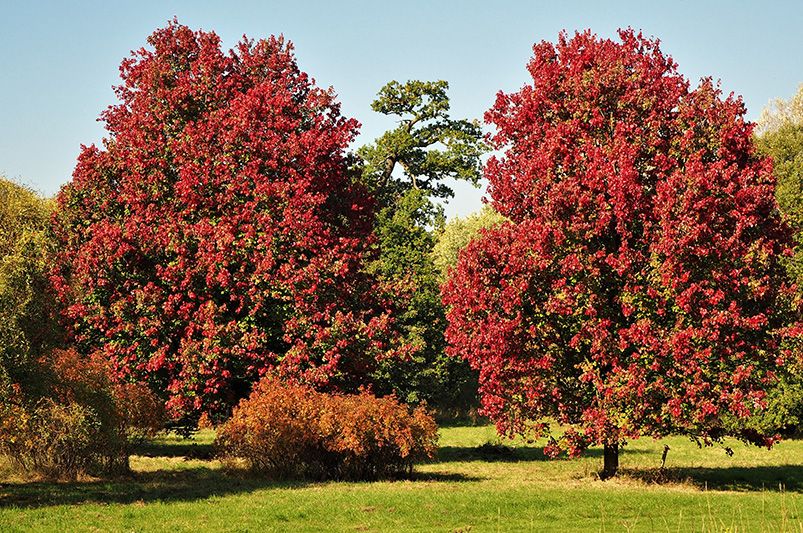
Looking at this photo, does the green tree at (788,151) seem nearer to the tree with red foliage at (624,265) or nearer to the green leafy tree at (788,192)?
the green leafy tree at (788,192)

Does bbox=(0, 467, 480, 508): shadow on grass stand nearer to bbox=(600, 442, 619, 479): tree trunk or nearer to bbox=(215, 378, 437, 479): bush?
bbox=(215, 378, 437, 479): bush

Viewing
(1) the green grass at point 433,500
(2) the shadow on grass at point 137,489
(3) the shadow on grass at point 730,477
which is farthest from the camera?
(3) the shadow on grass at point 730,477

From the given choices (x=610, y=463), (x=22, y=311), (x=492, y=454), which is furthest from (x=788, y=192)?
(x=22, y=311)

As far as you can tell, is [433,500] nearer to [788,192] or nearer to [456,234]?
[788,192]

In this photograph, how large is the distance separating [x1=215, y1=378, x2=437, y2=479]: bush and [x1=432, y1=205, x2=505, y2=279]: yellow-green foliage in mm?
46278

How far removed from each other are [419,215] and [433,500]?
35.0m

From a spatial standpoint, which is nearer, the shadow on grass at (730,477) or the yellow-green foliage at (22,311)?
the yellow-green foliage at (22,311)

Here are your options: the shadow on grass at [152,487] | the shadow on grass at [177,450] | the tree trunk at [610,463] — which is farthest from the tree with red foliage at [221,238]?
the tree trunk at [610,463]

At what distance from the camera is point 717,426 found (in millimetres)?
25031

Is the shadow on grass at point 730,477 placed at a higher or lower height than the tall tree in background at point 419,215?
lower

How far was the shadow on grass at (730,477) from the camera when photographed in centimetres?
2567

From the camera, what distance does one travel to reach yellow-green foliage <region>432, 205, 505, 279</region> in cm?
7444

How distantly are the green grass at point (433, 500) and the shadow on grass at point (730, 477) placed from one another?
0.14 feet

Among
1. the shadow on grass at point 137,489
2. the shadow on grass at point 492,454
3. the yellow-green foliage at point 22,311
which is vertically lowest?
the shadow on grass at point 137,489
